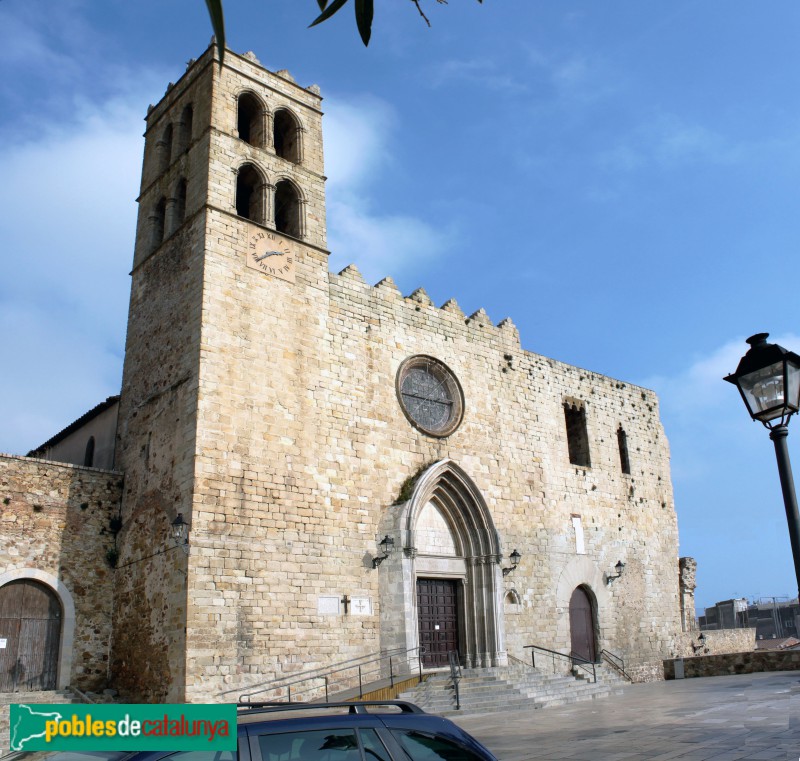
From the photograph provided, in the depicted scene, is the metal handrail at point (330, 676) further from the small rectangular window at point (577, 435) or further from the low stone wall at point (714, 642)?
the low stone wall at point (714, 642)

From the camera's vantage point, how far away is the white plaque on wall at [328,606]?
15464 mm

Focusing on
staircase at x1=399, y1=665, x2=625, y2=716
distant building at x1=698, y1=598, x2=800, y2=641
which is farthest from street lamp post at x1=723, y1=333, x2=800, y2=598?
distant building at x1=698, y1=598, x2=800, y2=641

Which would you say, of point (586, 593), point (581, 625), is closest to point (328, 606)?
point (581, 625)

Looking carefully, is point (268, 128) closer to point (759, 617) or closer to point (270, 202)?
point (270, 202)

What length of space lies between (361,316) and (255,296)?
9.44ft

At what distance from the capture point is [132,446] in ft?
56.3

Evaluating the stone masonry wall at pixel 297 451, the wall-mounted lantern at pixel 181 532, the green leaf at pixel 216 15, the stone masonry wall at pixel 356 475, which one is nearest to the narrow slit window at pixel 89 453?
the stone masonry wall at pixel 297 451

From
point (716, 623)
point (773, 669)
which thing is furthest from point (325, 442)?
point (716, 623)

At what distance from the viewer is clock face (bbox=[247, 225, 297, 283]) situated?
17031 mm

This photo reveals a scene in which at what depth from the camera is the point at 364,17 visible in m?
2.45

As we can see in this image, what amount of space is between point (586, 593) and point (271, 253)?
41.2 ft

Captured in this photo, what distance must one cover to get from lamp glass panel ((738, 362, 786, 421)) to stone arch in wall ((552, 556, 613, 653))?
1531cm

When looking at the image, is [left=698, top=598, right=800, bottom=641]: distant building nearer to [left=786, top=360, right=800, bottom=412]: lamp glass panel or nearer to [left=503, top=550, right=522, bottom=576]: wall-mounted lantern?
[left=503, top=550, right=522, bottom=576]: wall-mounted lantern

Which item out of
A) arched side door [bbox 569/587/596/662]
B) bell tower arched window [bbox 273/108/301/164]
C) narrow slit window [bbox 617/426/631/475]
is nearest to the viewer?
bell tower arched window [bbox 273/108/301/164]
